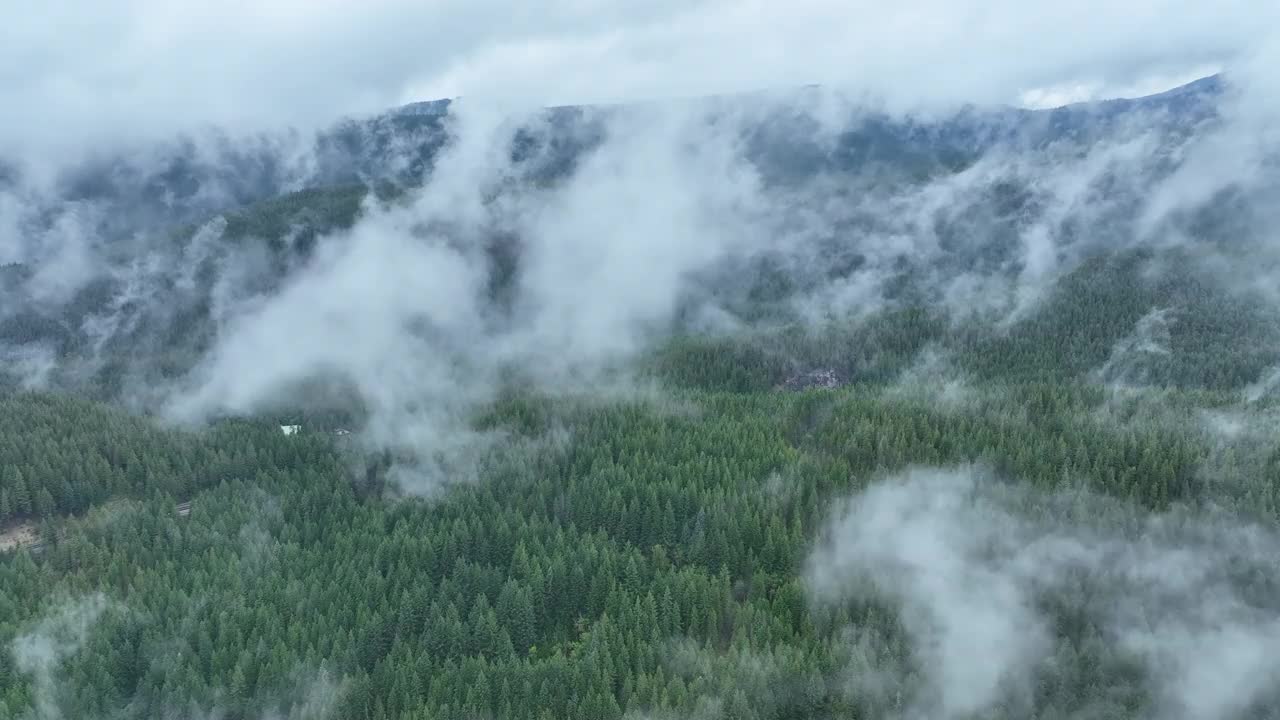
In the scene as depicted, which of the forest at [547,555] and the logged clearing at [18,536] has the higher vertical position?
the logged clearing at [18,536]

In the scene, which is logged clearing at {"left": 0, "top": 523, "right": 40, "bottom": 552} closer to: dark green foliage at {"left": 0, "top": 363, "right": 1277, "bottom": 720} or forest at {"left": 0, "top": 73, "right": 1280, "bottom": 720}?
forest at {"left": 0, "top": 73, "right": 1280, "bottom": 720}

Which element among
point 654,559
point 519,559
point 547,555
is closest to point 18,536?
point 519,559

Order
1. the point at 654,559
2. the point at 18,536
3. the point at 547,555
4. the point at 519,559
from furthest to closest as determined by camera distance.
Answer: the point at 18,536, the point at 547,555, the point at 654,559, the point at 519,559

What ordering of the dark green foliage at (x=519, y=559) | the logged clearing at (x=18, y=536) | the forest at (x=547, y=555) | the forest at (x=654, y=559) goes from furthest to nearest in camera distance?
the logged clearing at (x=18, y=536), the dark green foliage at (x=519, y=559), the forest at (x=547, y=555), the forest at (x=654, y=559)

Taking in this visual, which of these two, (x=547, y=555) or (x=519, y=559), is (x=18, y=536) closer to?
(x=519, y=559)

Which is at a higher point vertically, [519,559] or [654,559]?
[519,559]

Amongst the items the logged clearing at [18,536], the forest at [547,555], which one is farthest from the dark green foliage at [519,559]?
the logged clearing at [18,536]

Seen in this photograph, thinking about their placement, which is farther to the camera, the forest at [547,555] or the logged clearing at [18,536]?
the logged clearing at [18,536]

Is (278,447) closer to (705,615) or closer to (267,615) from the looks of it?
(267,615)

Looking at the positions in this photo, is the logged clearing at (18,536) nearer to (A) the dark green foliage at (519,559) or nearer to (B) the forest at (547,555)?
(B) the forest at (547,555)
